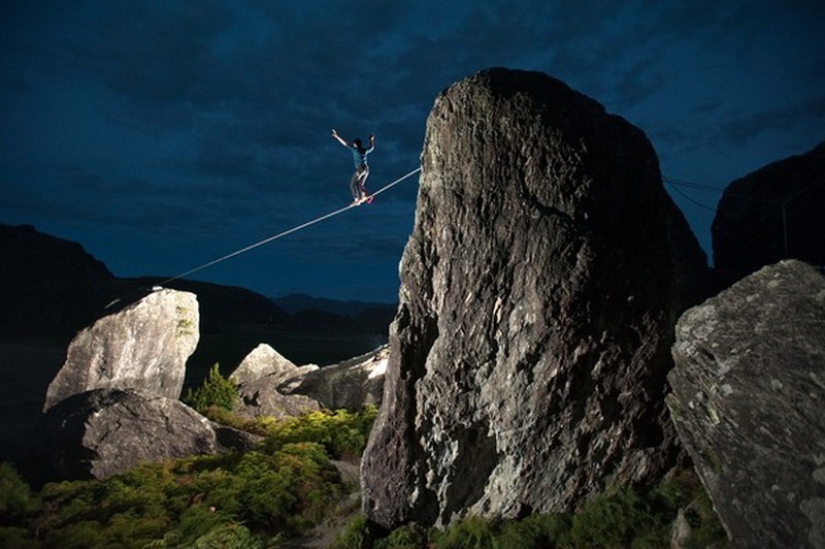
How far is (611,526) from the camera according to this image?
288 inches

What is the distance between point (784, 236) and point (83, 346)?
25.0 metres

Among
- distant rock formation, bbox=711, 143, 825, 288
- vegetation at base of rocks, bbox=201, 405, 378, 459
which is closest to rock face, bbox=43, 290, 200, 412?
vegetation at base of rocks, bbox=201, 405, 378, 459

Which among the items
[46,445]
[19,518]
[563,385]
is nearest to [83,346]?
[46,445]

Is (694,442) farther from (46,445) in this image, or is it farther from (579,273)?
(46,445)

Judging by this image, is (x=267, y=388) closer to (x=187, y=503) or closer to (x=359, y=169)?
(x=187, y=503)

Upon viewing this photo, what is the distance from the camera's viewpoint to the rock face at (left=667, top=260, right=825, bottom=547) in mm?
5227

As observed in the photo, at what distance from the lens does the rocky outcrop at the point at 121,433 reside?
1356 centimetres

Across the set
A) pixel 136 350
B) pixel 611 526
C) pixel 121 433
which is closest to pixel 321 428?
pixel 121 433

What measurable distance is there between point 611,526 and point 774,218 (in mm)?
10648

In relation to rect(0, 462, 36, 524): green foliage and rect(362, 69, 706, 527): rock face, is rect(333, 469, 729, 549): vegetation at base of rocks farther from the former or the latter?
rect(0, 462, 36, 524): green foliage

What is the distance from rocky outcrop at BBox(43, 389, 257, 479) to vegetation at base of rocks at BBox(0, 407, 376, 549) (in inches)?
37.9

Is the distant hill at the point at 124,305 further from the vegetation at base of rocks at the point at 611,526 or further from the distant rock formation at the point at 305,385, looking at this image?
the vegetation at base of rocks at the point at 611,526

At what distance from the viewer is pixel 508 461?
27.9ft

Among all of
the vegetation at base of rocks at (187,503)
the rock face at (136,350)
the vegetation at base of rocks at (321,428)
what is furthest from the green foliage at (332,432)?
the rock face at (136,350)
